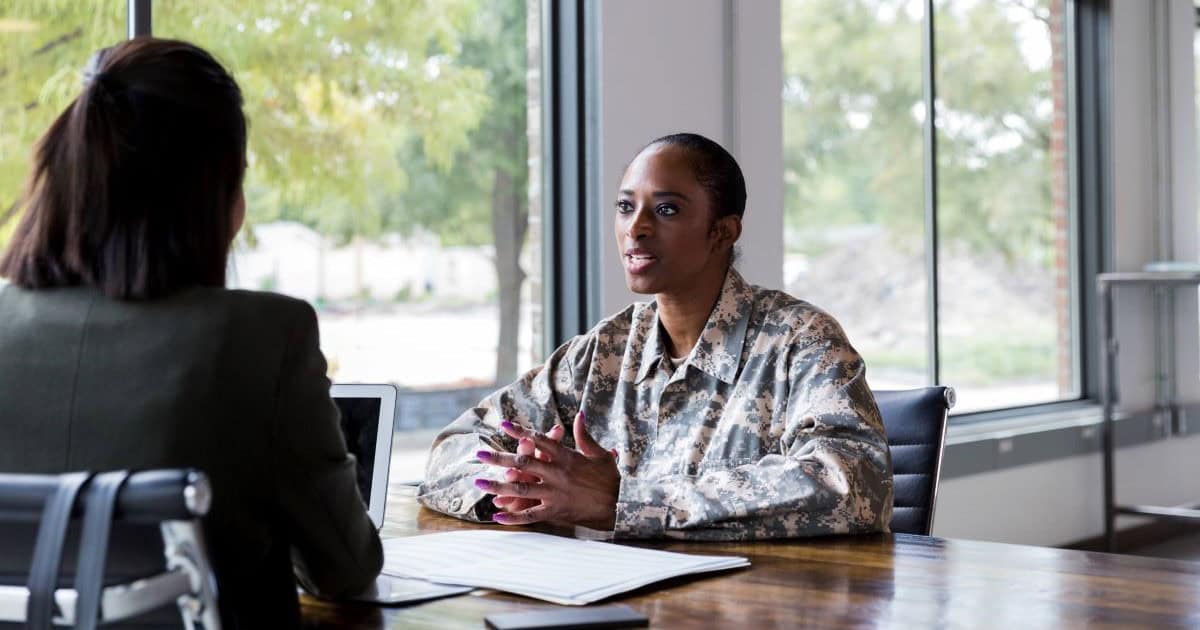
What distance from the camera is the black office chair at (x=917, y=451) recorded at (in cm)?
209

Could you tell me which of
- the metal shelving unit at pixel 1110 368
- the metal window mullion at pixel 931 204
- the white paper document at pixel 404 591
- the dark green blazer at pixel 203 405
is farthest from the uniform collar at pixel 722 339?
the metal shelving unit at pixel 1110 368

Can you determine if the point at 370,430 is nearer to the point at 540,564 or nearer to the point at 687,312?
the point at 540,564

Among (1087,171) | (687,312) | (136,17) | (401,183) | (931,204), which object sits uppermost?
(1087,171)

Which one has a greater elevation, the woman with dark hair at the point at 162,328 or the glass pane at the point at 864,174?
the glass pane at the point at 864,174

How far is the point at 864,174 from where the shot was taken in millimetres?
4656

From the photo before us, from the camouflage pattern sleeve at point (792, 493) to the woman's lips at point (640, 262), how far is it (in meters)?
0.42

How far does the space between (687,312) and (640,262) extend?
4.4 inches

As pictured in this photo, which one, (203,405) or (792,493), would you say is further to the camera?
(792,493)

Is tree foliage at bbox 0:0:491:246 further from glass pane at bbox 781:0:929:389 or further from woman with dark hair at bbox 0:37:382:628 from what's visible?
woman with dark hair at bbox 0:37:382:628

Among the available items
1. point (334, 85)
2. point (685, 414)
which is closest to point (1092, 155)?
point (334, 85)

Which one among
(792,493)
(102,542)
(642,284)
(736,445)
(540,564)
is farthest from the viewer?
(642,284)

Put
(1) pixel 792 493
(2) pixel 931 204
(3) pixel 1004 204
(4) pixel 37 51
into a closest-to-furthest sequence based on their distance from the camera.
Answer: (1) pixel 792 493 < (4) pixel 37 51 < (2) pixel 931 204 < (3) pixel 1004 204

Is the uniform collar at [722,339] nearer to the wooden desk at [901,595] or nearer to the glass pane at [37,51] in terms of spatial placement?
the wooden desk at [901,595]

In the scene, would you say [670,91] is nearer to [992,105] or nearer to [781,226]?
[781,226]
